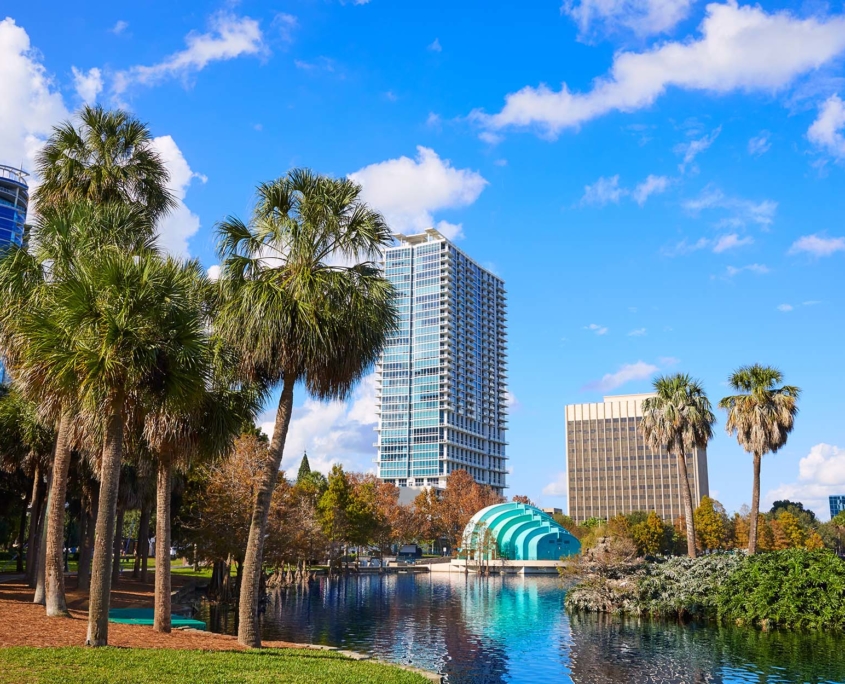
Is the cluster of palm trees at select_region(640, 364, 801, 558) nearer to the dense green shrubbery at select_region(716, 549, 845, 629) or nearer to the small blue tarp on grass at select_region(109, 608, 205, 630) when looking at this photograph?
the dense green shrubbery at select_region(716, 549, 845, 629)

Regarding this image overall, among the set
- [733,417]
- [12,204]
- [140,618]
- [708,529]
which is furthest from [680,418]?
[12,204]

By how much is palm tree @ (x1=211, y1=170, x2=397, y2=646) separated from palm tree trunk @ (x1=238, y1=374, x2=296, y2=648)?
3cm

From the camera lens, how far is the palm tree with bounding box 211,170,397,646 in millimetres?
20000

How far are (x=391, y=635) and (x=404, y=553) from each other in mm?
112988

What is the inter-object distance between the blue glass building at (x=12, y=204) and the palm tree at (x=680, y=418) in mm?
146905

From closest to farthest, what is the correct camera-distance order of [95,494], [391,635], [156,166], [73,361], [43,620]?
[73,361], [43,620], [156,166], [391,635], [95,494]

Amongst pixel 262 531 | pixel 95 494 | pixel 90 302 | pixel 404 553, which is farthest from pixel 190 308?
pixel 404 553

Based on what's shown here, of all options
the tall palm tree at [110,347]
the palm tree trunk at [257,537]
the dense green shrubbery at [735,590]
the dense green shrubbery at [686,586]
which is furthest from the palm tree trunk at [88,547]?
the dense green shrubbery at [686,586]

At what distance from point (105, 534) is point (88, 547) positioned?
2287 centimetres

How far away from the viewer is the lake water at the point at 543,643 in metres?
23.9

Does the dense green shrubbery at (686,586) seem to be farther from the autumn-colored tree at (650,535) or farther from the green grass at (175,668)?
the autumn-colored tree at (650,535)

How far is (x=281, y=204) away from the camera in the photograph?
21.6 m

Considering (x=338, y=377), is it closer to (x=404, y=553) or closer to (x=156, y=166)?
(x=156, y=166)

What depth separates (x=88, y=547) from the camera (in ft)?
122
